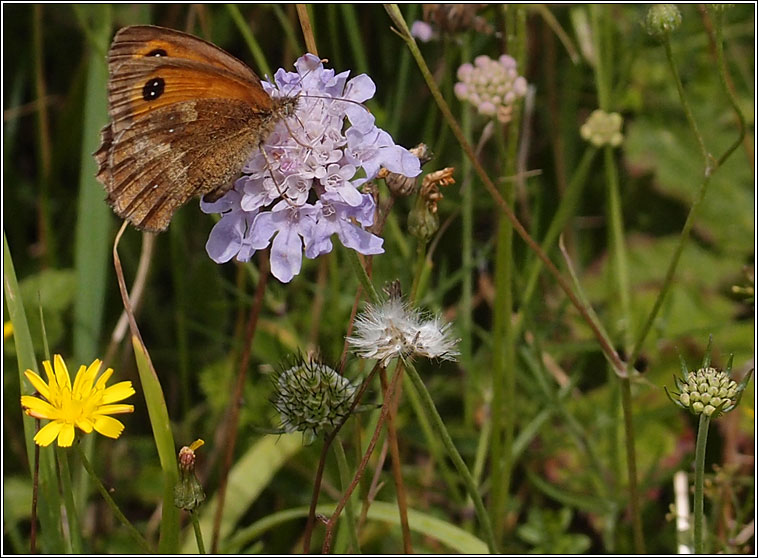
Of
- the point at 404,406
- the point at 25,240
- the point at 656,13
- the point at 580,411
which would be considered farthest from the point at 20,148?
the point at 656,13

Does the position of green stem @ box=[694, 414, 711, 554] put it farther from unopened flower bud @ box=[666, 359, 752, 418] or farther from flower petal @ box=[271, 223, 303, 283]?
flower petal @ box=[271, 223, 303, 283]

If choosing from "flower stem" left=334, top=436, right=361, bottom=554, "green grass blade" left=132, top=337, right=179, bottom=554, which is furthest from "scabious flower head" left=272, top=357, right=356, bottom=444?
"green grass blade" left=132, top=337, right=179, bottom=554

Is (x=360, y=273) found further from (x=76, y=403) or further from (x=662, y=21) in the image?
(x=662, y=21)

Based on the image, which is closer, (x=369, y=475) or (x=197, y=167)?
(x=197, y=167)

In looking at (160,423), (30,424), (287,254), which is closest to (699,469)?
(287,254)

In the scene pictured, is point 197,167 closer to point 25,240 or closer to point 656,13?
point 656,13
